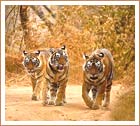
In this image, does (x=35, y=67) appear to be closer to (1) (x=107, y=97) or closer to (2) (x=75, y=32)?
(2) (x=75, y=32)

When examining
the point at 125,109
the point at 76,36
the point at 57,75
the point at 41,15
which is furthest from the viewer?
the point at 41,15

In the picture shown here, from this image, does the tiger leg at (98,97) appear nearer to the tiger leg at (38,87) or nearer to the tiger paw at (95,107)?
the tiger paw at (95,107)

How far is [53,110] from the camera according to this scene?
6188 millimetres

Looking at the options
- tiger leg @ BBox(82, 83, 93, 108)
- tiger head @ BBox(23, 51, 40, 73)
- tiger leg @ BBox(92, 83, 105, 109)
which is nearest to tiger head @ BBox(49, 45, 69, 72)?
tiger head @ BBox(23, 51, 40, 73)

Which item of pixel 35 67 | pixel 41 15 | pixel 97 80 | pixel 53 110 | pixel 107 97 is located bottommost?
pixel 53 110

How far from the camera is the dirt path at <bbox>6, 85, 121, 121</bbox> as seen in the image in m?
6.15

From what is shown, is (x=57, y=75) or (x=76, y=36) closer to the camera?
(x=57, y=75)

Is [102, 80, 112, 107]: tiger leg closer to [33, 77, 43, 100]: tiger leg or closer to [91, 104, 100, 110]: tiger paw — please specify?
[91, 104, 100, 110]: tiger paw

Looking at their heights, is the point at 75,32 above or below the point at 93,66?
above

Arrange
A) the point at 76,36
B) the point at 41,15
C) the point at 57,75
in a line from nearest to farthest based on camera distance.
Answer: the point at 57,75
the point at 76,36
the point at 41,15

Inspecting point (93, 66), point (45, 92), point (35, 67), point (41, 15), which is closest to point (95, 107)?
point (93, 66)

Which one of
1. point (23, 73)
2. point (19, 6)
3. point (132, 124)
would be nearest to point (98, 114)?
point (132, 124)

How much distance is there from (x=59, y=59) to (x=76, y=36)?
0.91 feet

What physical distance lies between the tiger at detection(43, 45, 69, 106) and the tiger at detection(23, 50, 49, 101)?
0.14 feet
